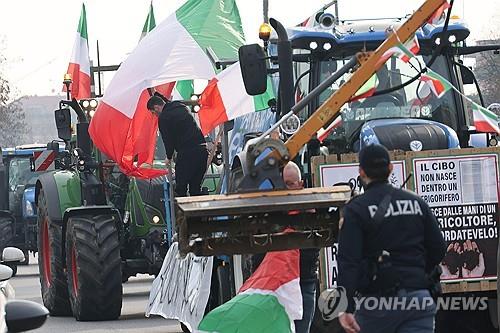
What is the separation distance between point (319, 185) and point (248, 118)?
2.94 metres

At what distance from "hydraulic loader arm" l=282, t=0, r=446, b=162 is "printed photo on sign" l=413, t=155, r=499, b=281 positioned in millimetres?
1238

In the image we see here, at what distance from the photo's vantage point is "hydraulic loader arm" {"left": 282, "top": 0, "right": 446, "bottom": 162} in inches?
467

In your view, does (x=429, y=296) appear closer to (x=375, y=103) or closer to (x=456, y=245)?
(x=456, y=245)

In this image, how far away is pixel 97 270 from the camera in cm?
1741

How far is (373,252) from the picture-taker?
9.05m

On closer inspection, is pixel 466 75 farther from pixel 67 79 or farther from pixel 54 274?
pixel 67 79

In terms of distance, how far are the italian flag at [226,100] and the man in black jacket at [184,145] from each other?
0.20m

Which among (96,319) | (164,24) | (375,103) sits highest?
(164,24)

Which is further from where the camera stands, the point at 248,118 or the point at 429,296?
the point at 248,118

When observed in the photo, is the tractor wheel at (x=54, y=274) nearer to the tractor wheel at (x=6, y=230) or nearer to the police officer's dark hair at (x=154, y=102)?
the police officer's dark hair at (x=154, y=102)

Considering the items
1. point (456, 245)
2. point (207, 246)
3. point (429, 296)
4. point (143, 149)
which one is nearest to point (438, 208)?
point (456, 245)

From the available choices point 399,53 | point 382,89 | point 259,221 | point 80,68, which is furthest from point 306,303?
point 80,68

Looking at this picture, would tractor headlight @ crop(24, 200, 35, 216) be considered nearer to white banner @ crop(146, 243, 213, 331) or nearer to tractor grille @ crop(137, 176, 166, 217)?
tractor grille @ crop(137, 176, 166, 217)

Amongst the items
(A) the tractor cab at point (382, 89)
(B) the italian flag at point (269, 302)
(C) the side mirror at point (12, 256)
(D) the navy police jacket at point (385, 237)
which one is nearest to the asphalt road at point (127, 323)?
(A) the tractor cab at point (382, 89)
